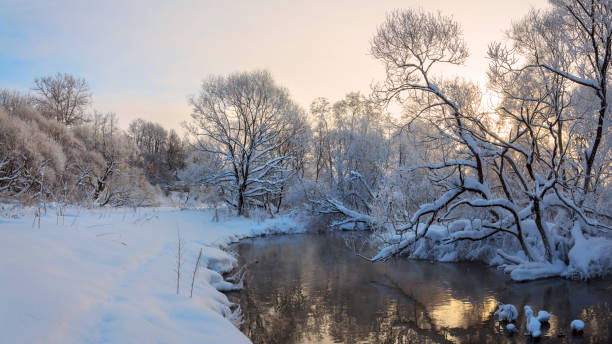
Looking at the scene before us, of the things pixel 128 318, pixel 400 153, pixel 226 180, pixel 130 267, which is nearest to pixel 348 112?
pixel 400 153

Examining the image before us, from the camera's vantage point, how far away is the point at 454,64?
11.8 m

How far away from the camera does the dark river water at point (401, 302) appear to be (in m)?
7.05

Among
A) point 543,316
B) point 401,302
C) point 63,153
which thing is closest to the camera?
point 543,316

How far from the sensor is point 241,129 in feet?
83.7

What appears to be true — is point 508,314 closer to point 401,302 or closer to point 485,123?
point 401,302

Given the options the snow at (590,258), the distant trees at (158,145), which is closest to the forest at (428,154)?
the snow at (590,258)

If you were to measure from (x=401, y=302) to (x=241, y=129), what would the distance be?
1859 cm

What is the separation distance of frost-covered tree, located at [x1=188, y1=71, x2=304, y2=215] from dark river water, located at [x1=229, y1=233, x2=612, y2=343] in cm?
1233

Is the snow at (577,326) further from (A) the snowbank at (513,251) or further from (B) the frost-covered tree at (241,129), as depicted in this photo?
(B) the frost-covered tree at (241,129)

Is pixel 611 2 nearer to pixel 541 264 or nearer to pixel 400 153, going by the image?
pixel 541 264

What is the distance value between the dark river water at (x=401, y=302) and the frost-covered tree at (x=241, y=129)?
40.5 feet

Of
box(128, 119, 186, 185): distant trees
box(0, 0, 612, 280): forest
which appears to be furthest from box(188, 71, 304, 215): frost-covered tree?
box(128, 119, 186, 185): distant trees

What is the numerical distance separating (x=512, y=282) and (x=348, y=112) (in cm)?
2209

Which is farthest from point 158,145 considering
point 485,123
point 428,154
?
point 485,123
